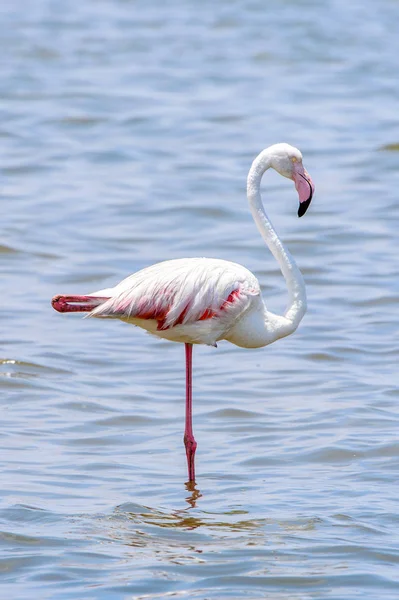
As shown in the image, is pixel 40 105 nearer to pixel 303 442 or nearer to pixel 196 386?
pixel 196 386

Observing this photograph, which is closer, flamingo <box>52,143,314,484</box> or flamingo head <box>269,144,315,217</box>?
flamingo <box>52,143,314,484</box>

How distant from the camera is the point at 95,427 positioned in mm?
8602

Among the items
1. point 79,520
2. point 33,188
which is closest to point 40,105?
point 33,188

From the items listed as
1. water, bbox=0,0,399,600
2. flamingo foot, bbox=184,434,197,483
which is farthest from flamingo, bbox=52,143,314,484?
water, bbox=0,0,399,600

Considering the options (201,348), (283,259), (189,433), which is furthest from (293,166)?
(201,348)

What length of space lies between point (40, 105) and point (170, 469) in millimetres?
12960

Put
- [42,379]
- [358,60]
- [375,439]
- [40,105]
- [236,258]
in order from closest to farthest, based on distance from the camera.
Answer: [375,439], [42,379], [236,258], [40,105], [358,60]

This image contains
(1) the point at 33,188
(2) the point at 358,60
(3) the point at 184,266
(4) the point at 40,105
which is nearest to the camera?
(3) the point at 184,266

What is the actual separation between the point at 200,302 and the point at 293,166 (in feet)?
3.57

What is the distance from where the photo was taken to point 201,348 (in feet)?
35.1

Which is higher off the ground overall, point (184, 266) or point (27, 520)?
point (184, 266)

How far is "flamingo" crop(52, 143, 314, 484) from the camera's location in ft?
23.7

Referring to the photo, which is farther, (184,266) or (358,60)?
(358,60)

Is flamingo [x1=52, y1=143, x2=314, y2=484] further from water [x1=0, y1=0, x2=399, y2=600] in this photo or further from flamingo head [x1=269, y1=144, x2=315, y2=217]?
water [x1=0, y1=0, x2=399, y2=600]
